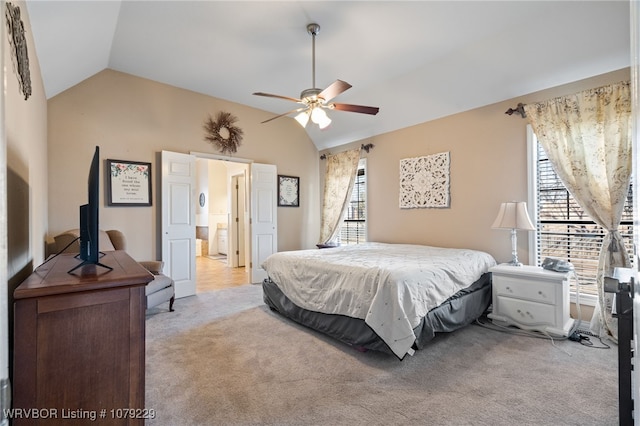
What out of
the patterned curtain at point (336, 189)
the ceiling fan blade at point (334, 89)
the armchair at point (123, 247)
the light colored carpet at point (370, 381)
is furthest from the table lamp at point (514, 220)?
the armchair at point (123, 247)

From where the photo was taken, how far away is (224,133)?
191 inches

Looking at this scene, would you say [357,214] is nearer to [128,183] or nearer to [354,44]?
[354,44]

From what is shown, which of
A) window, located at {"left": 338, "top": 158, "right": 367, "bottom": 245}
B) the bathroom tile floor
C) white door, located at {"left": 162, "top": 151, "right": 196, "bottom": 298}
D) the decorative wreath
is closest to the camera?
white door, located at {"left": 162, "top": 151, "right": 196, "bottom": 298}

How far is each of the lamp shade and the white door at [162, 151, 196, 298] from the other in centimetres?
397

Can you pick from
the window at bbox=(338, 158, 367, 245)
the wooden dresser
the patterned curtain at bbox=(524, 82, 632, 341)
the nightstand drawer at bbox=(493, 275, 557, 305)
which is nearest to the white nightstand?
the nightstand drawer at bbox=(493, 275, 557, 305)

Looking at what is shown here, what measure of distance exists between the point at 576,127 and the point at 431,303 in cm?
234

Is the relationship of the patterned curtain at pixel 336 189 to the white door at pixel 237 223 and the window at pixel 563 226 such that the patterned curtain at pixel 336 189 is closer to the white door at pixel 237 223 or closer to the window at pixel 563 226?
the white door at pixel 237 223

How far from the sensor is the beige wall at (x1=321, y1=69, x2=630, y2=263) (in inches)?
137

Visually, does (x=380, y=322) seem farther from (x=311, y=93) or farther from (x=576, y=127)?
(x=576, y=127)

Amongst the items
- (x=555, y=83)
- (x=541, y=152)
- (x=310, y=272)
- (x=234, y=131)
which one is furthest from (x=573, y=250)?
(x=234, y=131)

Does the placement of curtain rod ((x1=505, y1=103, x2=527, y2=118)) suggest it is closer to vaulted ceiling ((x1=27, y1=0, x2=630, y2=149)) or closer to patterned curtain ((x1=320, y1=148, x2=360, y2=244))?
vaulted ceiling ((x1=27, y1=0, x2=630, y2=149))

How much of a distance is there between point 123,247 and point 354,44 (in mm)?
3527

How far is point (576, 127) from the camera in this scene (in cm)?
299

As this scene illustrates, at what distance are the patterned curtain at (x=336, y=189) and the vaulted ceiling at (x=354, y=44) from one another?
141 cm
